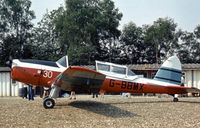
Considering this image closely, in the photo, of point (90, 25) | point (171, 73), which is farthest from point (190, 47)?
point (171, 73)

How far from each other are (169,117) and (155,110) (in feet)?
7.20

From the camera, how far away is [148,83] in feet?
65.7

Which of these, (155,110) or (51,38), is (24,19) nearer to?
(51,38)

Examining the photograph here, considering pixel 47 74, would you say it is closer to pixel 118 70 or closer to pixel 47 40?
pixel 118 70

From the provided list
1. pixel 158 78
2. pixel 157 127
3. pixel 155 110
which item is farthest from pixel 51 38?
pixel 157 127

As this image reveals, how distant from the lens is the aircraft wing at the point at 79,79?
49.3 ft

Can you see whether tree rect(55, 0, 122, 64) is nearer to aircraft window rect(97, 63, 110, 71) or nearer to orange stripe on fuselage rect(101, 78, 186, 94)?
orange stripe on fuselage rect(101, 78, 186, 94)

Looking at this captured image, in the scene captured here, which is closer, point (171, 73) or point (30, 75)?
point (30, 75)

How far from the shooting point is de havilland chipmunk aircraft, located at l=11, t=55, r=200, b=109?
16030 millimetres

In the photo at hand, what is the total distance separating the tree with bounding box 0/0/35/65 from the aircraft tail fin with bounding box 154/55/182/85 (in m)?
44.7

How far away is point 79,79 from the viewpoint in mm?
16281

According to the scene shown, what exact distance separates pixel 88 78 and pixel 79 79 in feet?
1.38

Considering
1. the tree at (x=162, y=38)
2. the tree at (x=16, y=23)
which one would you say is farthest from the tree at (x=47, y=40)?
the tree at (x=162, y=38)

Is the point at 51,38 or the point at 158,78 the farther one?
the point at 51,38
